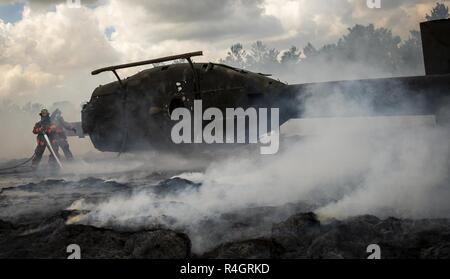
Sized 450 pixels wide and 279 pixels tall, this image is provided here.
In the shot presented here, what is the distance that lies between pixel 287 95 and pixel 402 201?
3.06m

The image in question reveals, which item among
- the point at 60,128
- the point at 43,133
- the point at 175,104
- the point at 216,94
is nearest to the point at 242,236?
the point at 216,94

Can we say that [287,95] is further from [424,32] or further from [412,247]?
[412,247]

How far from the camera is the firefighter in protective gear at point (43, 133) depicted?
39.7ft

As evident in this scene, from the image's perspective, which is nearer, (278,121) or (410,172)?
(410,172)

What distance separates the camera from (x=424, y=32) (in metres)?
6.88

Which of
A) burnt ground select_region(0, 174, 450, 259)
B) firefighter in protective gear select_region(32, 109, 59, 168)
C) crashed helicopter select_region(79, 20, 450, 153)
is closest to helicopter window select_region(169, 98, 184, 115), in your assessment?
crashed helicopter select_region(79, 20, 450, 153)

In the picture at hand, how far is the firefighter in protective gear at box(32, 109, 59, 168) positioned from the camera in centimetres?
1211

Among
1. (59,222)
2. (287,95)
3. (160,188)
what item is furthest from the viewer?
(287,95)

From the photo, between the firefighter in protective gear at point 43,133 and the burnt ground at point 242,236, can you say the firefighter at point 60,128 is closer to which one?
the firefighter in protective gear at point 43,133

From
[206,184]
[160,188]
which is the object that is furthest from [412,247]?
[160,188]

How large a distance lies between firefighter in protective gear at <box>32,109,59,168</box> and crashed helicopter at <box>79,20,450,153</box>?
12.5 ft

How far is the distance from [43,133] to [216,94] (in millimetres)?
6798

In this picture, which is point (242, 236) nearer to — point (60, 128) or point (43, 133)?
point (43, 133)

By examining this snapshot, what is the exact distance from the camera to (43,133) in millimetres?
12133
